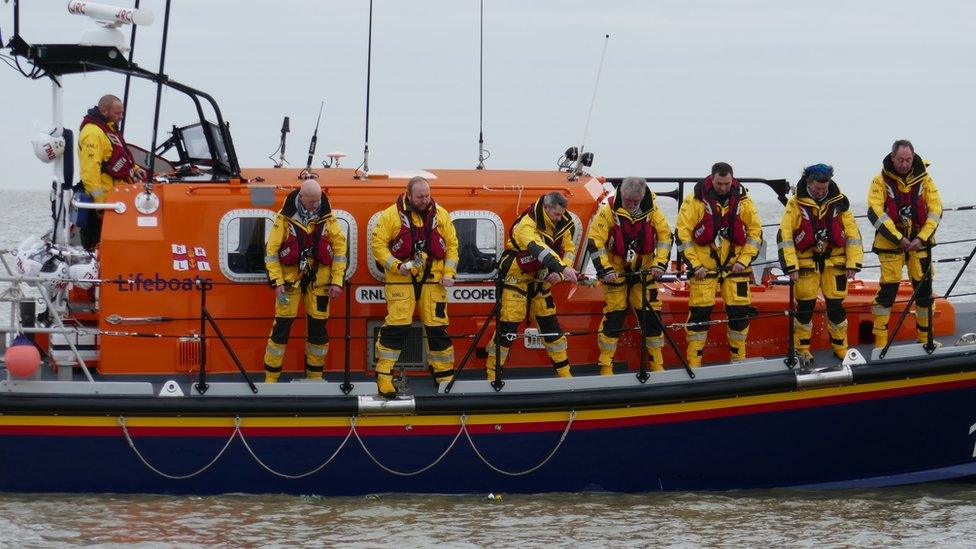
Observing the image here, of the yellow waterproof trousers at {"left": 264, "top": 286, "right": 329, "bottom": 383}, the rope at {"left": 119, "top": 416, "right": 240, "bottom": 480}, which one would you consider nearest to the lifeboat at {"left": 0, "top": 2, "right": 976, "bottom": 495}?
the rope at {"left": 119, "top": 416, "right": 240, "bottom": 480}

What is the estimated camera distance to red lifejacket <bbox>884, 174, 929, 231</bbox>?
8.49 meters

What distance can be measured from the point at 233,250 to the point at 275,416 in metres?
1.15

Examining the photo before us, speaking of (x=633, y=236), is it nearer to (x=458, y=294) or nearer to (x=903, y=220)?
(x=458, y=294)

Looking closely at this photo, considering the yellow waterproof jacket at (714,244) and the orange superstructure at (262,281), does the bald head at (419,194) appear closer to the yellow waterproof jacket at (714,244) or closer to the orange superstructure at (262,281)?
the orange superstructure at (262,281)

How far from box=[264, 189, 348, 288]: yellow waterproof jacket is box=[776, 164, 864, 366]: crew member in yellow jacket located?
284 centimetres

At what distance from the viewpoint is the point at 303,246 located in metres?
8.09

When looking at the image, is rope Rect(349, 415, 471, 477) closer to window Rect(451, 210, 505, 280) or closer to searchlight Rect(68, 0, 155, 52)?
window Rect(451, 210, 505, 280)

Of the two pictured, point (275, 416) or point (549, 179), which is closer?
point (275, 416)

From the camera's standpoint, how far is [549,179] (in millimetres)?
8984

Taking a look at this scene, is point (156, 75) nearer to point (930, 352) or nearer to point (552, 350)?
point (552, 350)

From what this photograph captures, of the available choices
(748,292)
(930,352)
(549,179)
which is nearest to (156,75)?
(549,179)

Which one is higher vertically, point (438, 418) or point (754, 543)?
point (438, 418)

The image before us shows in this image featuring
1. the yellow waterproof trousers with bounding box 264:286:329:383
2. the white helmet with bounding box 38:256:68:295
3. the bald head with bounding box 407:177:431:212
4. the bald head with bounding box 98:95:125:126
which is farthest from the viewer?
the bald head with bounding box 98:95:125:126

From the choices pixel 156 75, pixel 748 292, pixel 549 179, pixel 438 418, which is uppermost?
pixel 156 75
